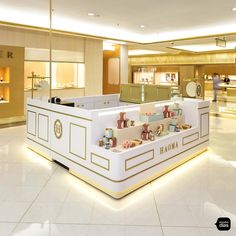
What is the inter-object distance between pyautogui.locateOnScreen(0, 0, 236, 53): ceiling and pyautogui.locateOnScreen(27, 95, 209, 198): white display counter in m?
2.35

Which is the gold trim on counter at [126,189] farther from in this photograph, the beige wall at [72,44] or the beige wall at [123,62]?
the beige wall at [123,62]

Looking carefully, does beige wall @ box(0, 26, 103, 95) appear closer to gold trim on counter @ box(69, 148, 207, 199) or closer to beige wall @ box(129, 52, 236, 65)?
gold trim on counter @ box(69, 148, 207, 199)

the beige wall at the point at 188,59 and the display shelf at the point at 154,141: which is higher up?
the beige wall at the point at 188,59

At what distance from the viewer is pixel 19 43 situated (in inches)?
346

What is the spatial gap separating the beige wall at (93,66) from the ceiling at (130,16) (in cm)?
77

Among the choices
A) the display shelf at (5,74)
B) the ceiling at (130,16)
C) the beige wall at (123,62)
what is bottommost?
the display shelf at (5,74)

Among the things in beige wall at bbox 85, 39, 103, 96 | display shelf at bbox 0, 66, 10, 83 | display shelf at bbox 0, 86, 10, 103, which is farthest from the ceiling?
display shelf at bbox 0, 86, 10, 103

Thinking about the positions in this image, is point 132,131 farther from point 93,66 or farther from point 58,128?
point 93,66

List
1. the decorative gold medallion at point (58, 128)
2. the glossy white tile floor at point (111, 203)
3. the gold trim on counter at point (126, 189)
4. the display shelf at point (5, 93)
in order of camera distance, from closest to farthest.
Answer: the glossy white tile floor at point (111, 203) → the gold trim on counter at point (126, 189) → the decorative gold medallion at point (58, 128) → the display shelf at point (5, 93)

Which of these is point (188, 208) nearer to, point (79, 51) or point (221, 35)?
point (221, 35)

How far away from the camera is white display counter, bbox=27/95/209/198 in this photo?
3.76 meters

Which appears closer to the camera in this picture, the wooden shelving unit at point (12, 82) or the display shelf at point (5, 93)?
the wooden shelving unit at point (12, 82)

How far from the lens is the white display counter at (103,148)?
3760mm

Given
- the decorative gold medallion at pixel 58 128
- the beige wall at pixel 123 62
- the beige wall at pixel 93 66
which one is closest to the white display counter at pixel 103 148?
the decorative gold medallion at pixel 58 128
